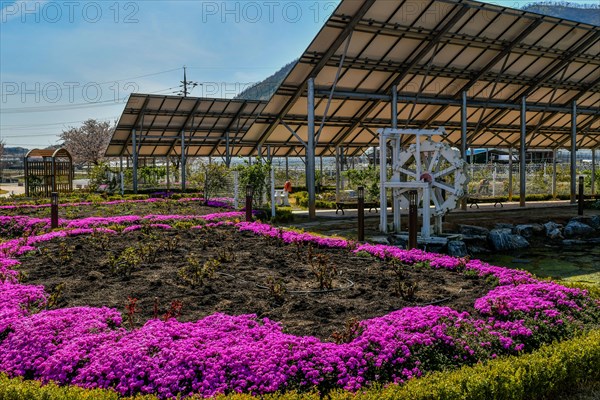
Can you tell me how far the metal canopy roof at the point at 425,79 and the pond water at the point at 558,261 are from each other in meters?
8.37

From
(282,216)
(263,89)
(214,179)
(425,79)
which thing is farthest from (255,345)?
(263,89)

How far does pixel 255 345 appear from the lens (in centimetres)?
512

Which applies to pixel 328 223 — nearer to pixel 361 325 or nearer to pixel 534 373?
pixel 361 325

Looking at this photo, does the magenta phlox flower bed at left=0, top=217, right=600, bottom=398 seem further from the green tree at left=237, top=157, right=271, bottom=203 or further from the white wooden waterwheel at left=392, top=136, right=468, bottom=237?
the green tree at left=237, top=157, right=271, bottom=203

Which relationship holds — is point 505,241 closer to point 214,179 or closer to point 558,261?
point 558,261

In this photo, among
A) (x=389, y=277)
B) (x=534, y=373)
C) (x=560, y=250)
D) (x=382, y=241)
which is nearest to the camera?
(x=534, y=373)

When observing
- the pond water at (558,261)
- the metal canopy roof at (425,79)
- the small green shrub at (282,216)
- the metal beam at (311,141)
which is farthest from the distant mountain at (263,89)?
the pond water at (558,261)

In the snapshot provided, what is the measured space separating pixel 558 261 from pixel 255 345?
32.6 ft

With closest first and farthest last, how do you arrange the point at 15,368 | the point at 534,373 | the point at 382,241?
the point at 534,373 < the point at 15,368 < the point at 382,241

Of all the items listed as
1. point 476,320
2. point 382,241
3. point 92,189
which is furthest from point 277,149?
point 476,320

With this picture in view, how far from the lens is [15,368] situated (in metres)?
4.95

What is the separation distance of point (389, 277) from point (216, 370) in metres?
4.29

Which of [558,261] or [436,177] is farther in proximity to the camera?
[436,177]

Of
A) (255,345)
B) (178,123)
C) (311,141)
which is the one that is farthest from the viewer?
(178,123)
